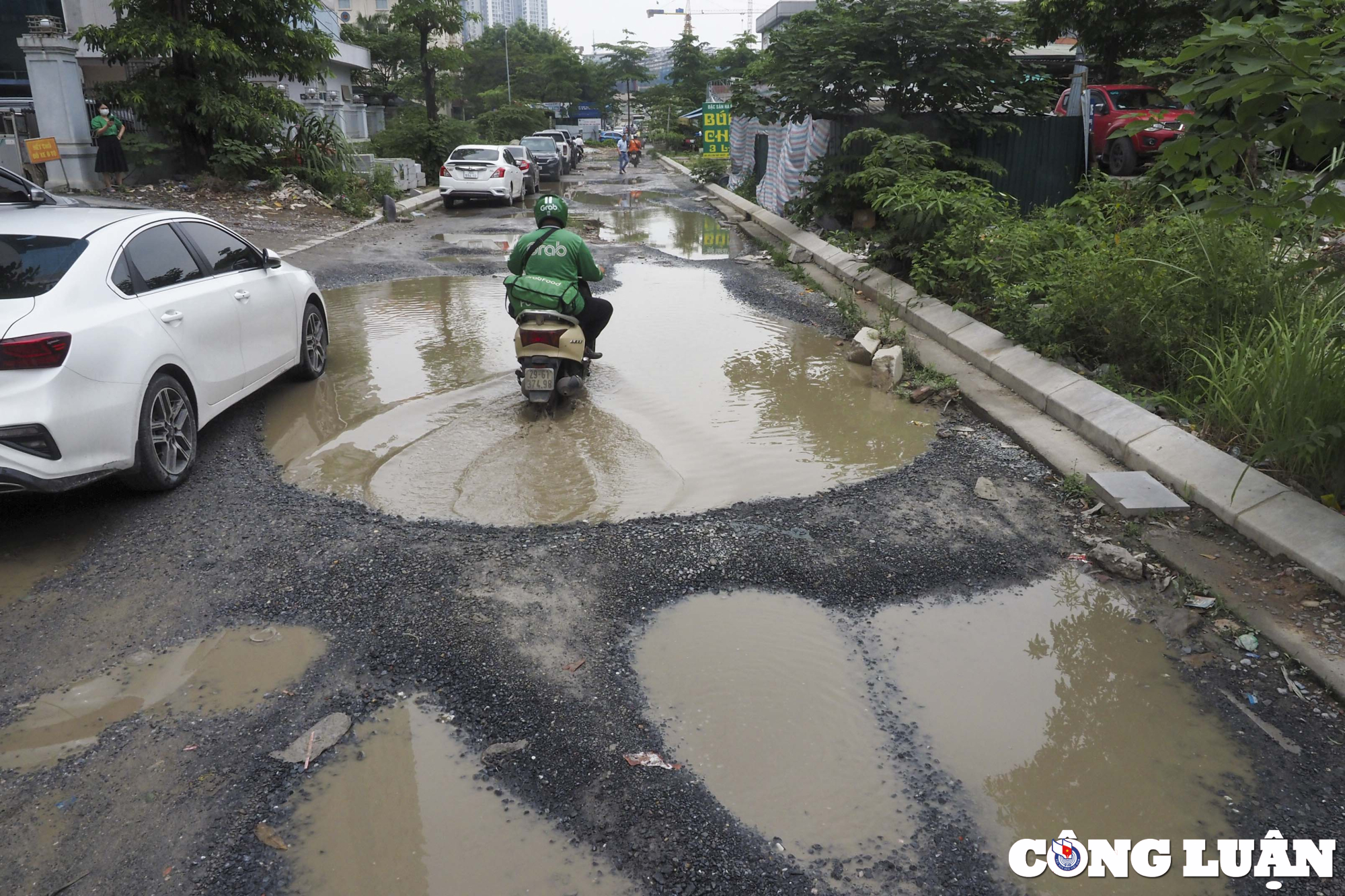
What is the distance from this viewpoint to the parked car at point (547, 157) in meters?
31.0

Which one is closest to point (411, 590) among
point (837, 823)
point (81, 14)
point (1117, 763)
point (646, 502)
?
point (646, 502)

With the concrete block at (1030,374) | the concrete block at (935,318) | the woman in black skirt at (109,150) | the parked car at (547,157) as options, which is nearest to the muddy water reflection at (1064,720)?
the concrete block at (1030,374)

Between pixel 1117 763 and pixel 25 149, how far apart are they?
22159mm

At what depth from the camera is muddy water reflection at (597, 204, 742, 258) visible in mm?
16031

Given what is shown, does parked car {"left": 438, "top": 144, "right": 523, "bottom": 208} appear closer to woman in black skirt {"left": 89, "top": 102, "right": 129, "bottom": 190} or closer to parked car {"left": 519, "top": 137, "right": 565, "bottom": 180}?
woman in black skirt {"left": 89, "top": 102, "right": 129, "bottom": 190}

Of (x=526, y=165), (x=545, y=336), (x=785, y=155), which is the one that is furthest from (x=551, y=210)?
(x=526, y=165)

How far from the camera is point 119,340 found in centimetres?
490

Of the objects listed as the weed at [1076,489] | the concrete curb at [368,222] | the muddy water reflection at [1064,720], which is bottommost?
the muddy water reflection at [1064,720]

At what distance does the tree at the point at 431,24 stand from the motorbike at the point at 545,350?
3080 cm

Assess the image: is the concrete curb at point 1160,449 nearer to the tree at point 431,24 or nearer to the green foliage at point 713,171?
the green foliage at point 713,171

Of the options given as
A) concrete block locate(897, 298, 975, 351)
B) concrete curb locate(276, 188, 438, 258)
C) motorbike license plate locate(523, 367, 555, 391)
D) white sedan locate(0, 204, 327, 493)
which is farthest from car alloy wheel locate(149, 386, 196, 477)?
concrete curb locate(276, 188, 438, 258)

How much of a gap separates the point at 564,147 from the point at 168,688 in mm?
34630

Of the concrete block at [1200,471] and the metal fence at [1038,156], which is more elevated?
the metal fence at [1038,156]

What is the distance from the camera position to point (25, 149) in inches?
732
